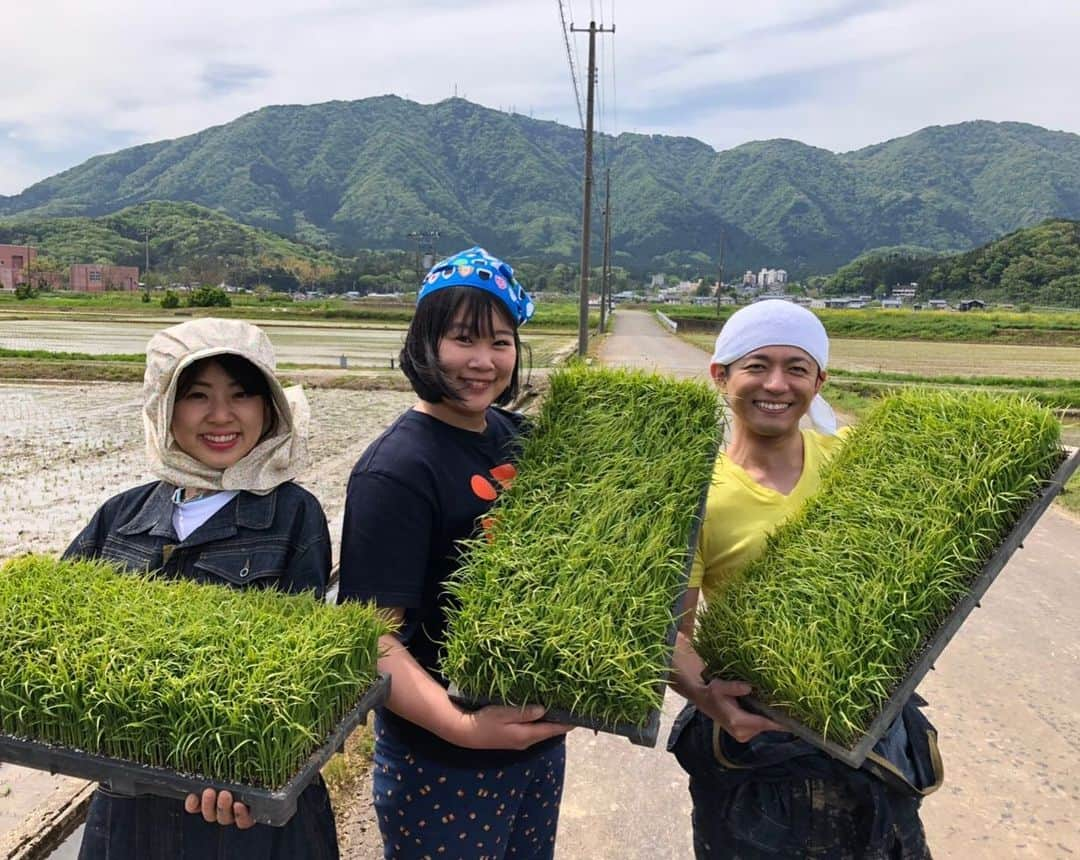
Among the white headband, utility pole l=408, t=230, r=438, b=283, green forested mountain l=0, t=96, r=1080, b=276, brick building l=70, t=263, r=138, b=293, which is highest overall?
green forested mountain l=0, t=96, r=1080, b=276

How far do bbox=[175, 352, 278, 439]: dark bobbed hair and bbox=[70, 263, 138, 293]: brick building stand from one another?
95072 mm

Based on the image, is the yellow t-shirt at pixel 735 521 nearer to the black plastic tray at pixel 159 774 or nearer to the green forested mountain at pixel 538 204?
the black plastic tray at pixel 159 774

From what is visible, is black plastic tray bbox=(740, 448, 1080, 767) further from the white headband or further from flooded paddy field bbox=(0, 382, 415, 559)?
flooded paddy field bbox=(0, 382, 415, 559)

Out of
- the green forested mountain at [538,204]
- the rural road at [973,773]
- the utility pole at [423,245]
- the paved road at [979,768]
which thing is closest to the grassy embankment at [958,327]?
the utility pole at [423,245]

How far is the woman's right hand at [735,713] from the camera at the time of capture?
1.48m

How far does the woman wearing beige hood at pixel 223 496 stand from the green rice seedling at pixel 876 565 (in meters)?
0.92

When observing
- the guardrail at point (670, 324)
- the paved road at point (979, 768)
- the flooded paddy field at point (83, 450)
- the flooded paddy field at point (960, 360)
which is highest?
the paved road at point (979, 768)

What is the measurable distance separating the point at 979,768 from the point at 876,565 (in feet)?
7.49

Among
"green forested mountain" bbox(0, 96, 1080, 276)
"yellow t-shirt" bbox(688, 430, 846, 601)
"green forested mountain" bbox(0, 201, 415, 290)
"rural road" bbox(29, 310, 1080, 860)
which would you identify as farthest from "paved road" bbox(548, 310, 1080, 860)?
"green forested mountain" bbox(0, 96, 1080, 276)

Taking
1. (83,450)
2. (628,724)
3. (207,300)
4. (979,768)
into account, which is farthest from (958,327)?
(628,724)

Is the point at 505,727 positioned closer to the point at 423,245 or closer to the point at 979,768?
the point at 979,768

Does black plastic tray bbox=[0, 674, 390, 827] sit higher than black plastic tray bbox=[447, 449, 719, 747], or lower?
lower

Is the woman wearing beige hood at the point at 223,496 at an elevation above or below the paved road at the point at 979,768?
above

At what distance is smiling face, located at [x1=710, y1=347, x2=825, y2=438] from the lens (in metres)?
1.73
